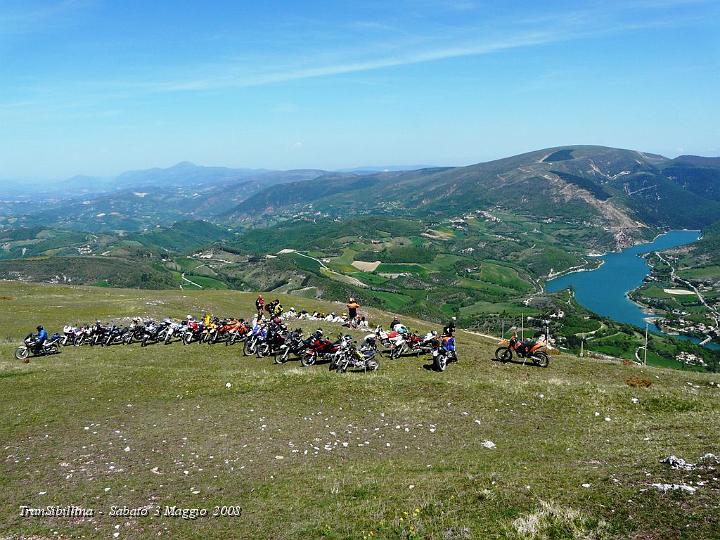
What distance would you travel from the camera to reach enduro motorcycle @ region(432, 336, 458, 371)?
993 inches

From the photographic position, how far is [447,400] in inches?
790

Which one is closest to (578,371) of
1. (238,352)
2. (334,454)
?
(334,454)

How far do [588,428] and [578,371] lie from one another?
9.34 m

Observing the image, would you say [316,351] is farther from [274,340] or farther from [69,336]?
[69,336]

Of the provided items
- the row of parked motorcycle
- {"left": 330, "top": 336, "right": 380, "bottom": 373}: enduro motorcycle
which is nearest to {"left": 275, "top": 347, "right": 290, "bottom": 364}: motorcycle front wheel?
the row of parked motorcycle

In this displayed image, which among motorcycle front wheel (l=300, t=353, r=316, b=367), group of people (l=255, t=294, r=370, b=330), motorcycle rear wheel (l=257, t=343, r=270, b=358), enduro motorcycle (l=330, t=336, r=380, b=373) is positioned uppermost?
enduro motorcycle (l=330, t=336, r=380, b=373)

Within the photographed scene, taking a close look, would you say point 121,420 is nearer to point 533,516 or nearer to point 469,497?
point 469,497

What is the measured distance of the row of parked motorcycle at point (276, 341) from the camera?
2555cm

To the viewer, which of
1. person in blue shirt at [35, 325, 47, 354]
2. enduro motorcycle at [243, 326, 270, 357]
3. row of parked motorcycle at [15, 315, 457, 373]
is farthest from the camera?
person in blue shirt at [35, 325, 47, 354]

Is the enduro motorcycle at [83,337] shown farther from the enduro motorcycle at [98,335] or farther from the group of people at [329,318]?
the group of people at [329,318]

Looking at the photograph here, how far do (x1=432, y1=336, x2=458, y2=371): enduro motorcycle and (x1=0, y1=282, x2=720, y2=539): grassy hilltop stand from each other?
0.61 m

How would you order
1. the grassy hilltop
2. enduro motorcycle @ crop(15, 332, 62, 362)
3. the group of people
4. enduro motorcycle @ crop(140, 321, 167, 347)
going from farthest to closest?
1. the group of people
2. enduro motorcycle @ crop(140, 321, 167, 347)
3. enduro motorcycle @ crop(15, 332, 62, 362)
4. the grassy hilltop

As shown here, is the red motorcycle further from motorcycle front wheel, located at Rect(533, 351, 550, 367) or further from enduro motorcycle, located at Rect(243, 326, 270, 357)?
motorcycle front wheel, located at Rect(533, 351, 550, 367)

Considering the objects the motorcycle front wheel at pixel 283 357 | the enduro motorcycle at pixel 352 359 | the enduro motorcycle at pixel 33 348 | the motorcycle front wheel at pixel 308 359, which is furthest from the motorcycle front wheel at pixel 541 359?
the enduro motorcycle at pixel 33 348
